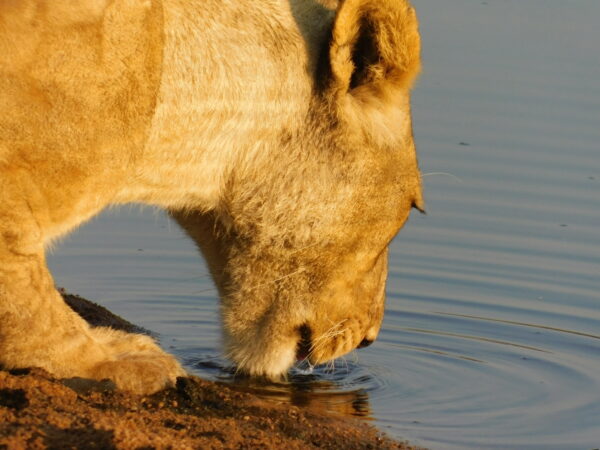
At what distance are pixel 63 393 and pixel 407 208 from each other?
198cm

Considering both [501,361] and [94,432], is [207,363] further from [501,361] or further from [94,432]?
[94,432]

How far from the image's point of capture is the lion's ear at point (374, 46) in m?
5.67

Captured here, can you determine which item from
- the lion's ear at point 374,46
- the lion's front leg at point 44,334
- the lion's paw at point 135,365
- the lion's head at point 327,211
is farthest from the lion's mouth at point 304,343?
the lion's ear at point 374,46

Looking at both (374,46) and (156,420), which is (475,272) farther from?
(156,420)

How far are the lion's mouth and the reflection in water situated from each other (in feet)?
0.62

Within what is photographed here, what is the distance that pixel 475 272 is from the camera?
9.05m

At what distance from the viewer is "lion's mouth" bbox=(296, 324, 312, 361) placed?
6.43 m

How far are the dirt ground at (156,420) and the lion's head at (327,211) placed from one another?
495 mm

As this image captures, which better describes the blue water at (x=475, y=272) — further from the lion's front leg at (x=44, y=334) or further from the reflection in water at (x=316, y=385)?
the lion's front leg at (x=44, y=334)

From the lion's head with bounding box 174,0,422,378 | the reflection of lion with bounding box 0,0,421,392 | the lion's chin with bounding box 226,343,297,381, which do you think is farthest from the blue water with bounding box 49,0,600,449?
the reflection of lion with bounding box 0,0,421,392

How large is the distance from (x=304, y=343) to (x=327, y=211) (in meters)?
0.75

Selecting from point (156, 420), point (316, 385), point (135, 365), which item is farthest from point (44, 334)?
point (316, 385)

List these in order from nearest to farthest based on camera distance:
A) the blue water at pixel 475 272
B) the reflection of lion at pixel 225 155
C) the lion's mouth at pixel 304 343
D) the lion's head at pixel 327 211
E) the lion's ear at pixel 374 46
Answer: the reflection of lion at pixel 225 155 < the lion's ear at pixel 374 46 < the lion's head at pixel 327 211 < the lion's mouth at pixel 304 343 < the blue water at pixel 475 272

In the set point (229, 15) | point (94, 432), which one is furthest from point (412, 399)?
point (94, 432)
